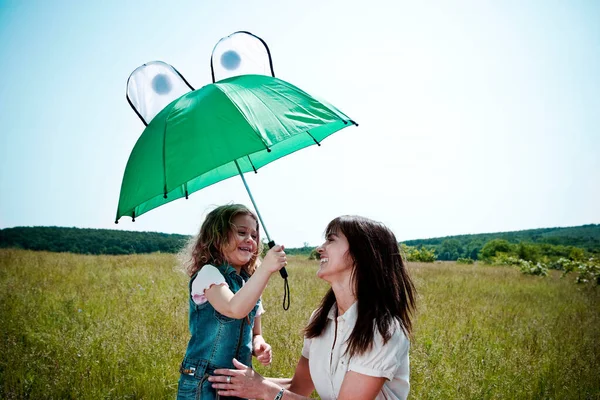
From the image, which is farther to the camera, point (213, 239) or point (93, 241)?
point (93, 241)

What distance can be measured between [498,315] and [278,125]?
6524mm

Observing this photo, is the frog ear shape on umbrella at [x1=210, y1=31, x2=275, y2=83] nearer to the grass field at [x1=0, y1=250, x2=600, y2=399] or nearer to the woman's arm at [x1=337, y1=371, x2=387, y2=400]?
the woman's arm at [x1=337, y1=371, x2=387, y2=400]

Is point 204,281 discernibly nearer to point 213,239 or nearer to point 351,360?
point 213,239

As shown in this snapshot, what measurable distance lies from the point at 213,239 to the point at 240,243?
15cm

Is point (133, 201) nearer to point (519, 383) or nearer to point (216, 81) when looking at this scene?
point (216, 81)

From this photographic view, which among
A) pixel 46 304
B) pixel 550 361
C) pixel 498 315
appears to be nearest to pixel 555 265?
pixel 498 315

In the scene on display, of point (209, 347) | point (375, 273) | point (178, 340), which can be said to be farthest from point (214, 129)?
point (178, 340)

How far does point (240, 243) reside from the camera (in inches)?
92.1

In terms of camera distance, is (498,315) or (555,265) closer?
(498,315)

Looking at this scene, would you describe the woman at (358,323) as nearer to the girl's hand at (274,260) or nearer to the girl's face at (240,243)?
the girl's hand at (274,260)

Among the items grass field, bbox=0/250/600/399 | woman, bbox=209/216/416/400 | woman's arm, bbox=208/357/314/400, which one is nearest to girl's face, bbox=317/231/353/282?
woman, bbox=209/216/416/400

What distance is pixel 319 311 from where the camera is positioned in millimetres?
2146

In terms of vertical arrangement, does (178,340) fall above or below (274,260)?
below

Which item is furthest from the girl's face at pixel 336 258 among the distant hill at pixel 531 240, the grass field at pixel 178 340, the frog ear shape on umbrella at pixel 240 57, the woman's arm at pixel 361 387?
the distant hill at pixel 531 240
